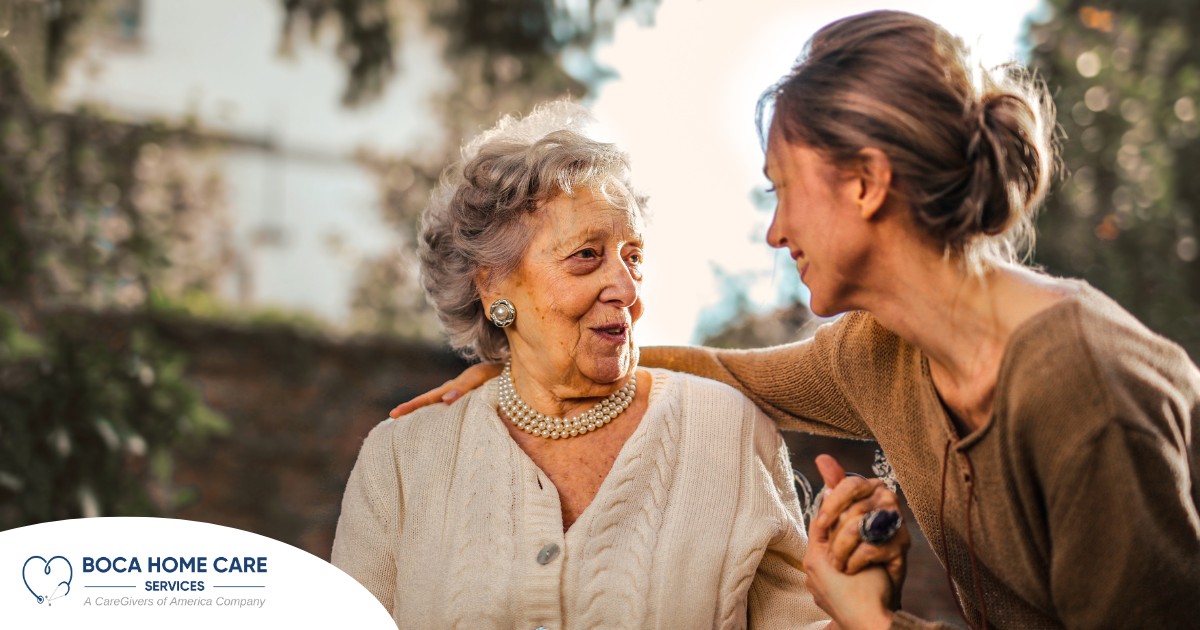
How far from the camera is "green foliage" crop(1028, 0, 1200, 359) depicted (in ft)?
17.2

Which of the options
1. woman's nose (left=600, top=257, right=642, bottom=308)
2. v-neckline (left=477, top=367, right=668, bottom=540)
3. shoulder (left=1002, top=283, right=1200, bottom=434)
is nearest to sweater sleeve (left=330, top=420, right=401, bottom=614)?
v-neckline (left=477, top=367, right=668, bottom=540)

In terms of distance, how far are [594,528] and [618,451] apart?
0.18 m

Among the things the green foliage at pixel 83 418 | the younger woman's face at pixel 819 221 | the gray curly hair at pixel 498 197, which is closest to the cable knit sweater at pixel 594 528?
the gray curly hair at pixel 498 197

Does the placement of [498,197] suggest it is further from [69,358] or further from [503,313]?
[69,358]

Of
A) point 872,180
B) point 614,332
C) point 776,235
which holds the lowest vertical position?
point 614,332

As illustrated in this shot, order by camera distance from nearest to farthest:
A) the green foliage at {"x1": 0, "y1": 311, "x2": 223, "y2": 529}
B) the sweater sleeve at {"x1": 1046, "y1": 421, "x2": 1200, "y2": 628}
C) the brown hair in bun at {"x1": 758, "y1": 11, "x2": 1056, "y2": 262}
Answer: the sweater sleeve at {"x1": 1046, "y1": 421, "x2": 1200, "y2": 628}
the brown hair in bun at {"x1": 758, "y1": 11, "x2": 1056, "y2": 262}
the green foliage at {"x1": 0, "y1": 311, "x2": 223, "y2": 529}

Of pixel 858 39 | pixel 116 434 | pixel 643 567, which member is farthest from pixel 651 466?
pixel 116 434

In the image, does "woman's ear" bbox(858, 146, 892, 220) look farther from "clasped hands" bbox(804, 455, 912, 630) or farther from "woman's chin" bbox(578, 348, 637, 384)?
"woman's chin" bbox(578, 348, 637, 384)

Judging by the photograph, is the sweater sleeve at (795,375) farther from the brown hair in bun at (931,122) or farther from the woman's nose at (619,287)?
the brown hair in bun at (931,122)

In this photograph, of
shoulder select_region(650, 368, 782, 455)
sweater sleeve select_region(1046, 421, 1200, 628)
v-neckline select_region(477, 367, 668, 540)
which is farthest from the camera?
shoulder select_region(650, 368, 782, 455)

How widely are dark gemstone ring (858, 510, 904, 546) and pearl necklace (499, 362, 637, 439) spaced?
2.16 feet

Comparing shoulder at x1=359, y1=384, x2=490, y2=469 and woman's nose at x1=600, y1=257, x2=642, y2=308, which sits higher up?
woman's nose at x1=600, y1=257, x2=642, y2=308

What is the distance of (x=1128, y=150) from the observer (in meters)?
5.34

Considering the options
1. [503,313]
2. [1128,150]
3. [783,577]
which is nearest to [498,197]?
[503,313]
